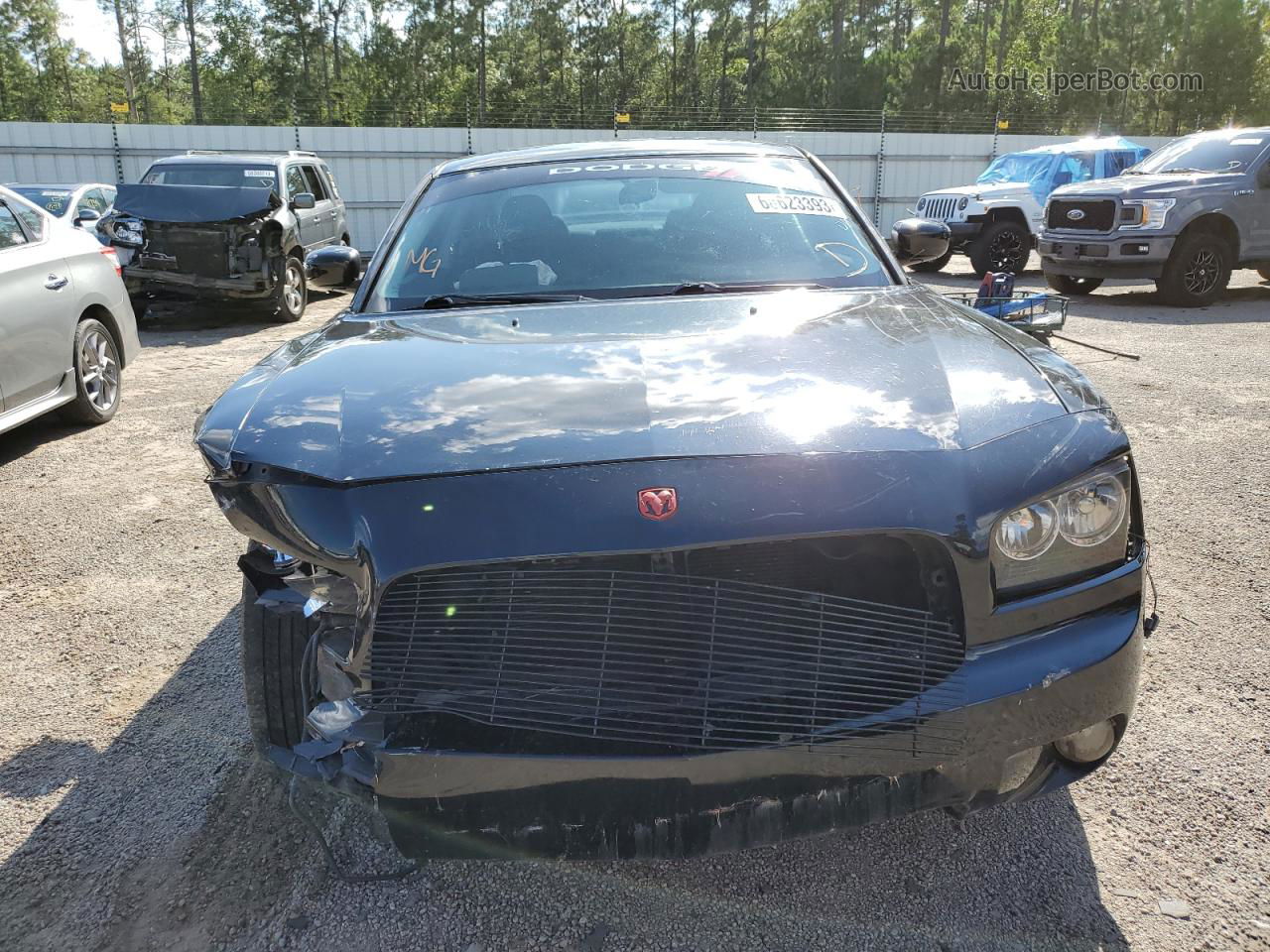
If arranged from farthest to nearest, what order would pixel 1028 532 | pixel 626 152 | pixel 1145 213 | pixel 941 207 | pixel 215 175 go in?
pixel 941 207
pixel 215 175
pixel 1145 213
pixel 626 152
pixel 1028 532

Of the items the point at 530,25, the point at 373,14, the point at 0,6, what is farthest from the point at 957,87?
the point at 0,6

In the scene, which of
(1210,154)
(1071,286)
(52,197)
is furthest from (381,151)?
(1210,154)

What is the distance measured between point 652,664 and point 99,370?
5737 millimetres

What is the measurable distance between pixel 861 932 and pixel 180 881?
146 cm

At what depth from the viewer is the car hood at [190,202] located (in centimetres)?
977

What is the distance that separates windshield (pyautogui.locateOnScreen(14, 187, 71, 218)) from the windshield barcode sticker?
1035 cm

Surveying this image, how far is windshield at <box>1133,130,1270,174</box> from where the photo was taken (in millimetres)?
11188

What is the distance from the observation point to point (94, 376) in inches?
239

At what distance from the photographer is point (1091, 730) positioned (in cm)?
189

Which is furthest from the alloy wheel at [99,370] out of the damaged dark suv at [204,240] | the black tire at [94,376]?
the damaged dark suv at [204,240]

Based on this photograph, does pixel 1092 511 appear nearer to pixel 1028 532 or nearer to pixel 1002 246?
pixel 1028 532

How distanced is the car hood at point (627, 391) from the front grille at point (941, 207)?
41.7 ft

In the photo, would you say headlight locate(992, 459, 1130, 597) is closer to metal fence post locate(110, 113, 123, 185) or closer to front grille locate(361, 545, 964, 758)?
front grille locate(361, 545, 964, 758)

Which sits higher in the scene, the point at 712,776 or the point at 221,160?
the point at 221,160
